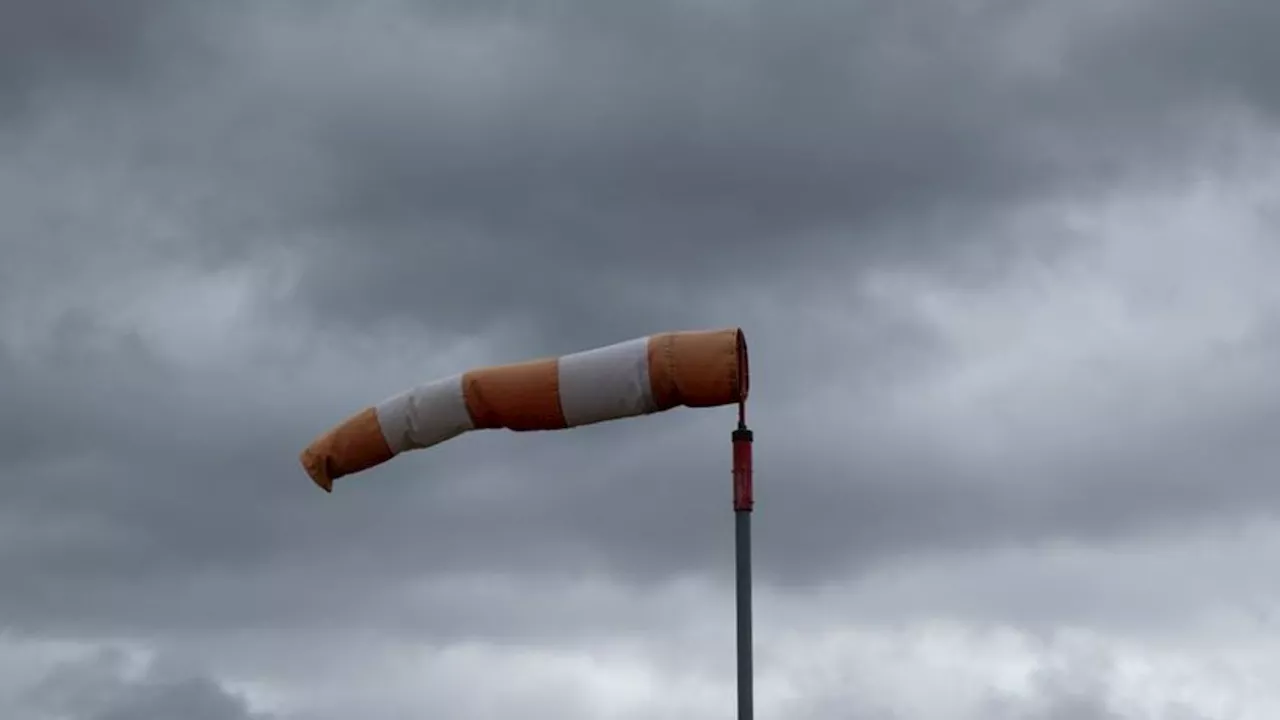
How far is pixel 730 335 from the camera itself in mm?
32344

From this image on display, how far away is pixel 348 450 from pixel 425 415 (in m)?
1.68

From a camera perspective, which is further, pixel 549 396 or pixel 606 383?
pixel 549 396

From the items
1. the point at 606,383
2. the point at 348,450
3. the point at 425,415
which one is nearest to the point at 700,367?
the point at 606,383

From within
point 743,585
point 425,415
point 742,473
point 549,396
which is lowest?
point 743,585

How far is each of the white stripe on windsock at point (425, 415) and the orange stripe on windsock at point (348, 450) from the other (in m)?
0.19

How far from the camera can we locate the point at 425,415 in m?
34.8

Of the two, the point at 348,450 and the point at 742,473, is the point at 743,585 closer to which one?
the point at 742,473

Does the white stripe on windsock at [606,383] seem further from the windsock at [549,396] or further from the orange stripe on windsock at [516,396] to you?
the orange stripe on windsock at [516,396]

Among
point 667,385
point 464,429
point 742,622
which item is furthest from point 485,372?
point 742,622

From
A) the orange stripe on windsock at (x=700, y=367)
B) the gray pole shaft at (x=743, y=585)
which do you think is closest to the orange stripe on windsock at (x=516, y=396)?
the orange stripe on windsock at (x=700, y=367)

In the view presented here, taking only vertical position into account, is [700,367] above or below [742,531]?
above

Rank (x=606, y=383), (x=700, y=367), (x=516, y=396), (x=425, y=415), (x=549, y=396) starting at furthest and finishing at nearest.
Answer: (x=425, y=415), (x=516, y=396), (x=549, y=396), (x=606, y=383), (x=700, y=367)

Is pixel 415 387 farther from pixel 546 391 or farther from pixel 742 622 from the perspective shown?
pixel 742 622

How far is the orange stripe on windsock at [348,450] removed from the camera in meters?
35.4
